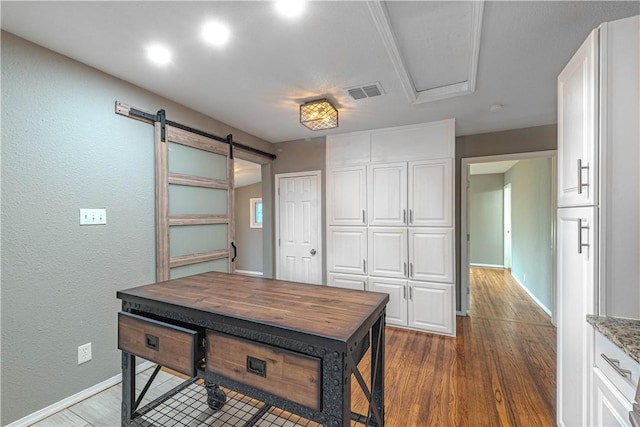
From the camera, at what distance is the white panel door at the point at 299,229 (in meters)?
4.04

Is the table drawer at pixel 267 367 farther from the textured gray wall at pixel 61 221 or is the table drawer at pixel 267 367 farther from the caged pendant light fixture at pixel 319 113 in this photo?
the caged pendant light fixture at pixel 319 113

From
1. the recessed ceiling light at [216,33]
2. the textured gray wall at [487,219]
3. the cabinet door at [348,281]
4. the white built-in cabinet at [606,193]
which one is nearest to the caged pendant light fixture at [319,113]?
the recessed ceiling light at [216,33]

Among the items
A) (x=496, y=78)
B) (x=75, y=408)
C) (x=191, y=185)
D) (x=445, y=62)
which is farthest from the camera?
(x=191, y=185)

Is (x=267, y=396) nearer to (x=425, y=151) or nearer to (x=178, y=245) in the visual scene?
(x=178, y=245)

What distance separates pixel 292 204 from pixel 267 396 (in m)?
3.24

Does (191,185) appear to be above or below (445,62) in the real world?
below

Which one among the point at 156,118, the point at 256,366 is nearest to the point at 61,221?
the point at 156,118

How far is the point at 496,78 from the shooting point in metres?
2.26

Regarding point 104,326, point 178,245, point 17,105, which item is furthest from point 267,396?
point 17,105

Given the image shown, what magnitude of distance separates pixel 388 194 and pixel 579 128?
2.19 metres

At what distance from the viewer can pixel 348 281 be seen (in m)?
3.76

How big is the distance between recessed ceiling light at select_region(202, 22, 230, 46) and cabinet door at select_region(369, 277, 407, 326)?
3.02m

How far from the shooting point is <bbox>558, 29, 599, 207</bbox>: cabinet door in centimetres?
124

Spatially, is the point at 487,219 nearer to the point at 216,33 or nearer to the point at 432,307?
the point at 432,307
